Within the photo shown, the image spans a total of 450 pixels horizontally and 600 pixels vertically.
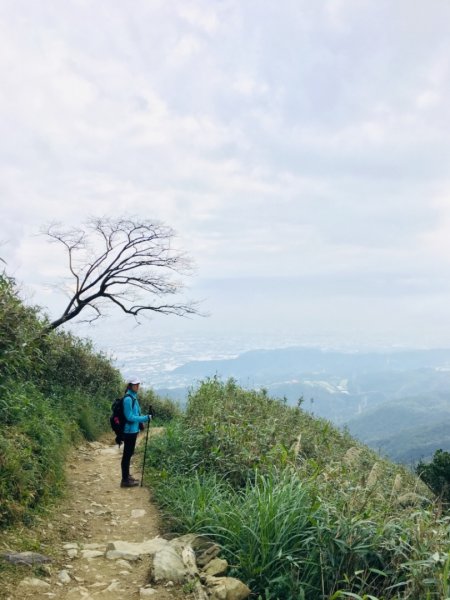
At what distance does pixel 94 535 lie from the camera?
242 inches

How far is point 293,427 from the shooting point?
40.4 feet

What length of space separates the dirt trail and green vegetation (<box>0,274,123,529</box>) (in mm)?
463

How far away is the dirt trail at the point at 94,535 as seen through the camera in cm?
449

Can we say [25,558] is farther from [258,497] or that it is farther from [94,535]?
[258,497]

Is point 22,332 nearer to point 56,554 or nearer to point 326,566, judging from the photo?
point 56,554

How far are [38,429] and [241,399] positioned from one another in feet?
22.6

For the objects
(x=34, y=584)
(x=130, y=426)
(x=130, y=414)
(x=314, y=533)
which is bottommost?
(x=34, y=584)

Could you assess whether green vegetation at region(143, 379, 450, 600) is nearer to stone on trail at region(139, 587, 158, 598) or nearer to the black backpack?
stone on trail at region(139, 587, 158, 598)

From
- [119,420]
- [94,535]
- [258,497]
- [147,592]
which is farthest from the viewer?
[119,420]

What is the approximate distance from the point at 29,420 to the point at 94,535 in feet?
9.02

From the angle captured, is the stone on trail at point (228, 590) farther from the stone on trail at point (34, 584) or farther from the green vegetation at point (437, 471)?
the green vegetation at point (437, 471)

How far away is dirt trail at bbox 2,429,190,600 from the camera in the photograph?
14.7 feet

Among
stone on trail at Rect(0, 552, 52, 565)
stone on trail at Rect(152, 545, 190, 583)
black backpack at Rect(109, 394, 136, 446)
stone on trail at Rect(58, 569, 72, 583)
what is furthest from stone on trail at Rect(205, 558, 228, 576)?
black backpack at Rect(109, 394, 136, 446)

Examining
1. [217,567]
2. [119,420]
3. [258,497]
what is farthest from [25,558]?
[119,420]
